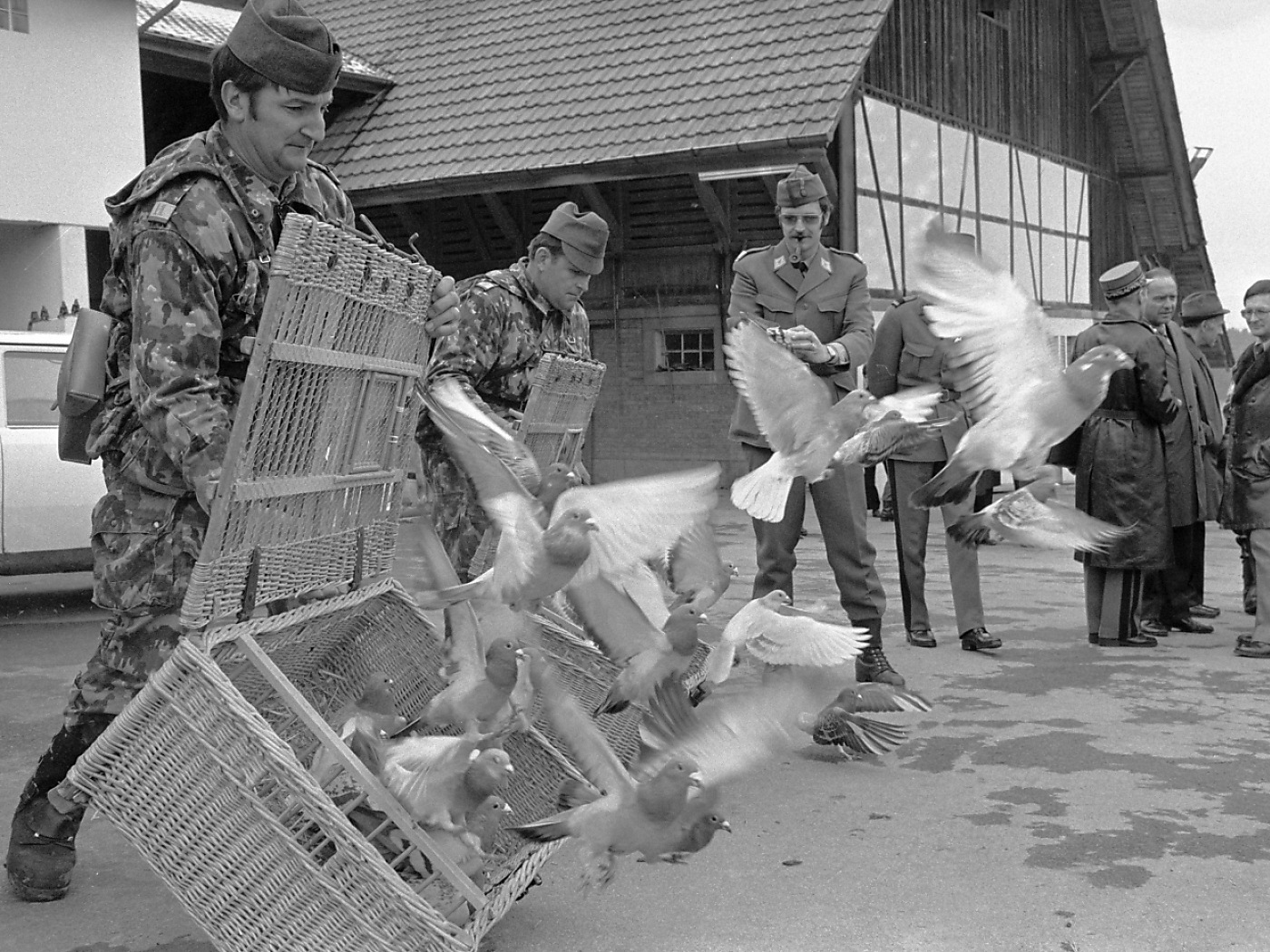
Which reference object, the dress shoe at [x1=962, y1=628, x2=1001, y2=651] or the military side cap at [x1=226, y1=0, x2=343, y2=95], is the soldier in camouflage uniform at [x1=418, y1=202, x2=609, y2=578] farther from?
the dress shoe at [x1=962, y1=628, x2=1001, y2=651]

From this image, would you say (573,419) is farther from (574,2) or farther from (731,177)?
(574,2)

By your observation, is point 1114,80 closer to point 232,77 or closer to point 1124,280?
point 1124,280

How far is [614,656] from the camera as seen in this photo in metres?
3.93

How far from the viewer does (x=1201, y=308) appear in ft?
31.9

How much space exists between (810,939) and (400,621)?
53.5 inches

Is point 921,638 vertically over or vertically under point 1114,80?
under

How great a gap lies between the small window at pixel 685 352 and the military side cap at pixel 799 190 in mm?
11442

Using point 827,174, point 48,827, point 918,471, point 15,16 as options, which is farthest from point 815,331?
point 15,16

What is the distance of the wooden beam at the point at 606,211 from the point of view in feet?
53.6

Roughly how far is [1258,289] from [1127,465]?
1479 mm

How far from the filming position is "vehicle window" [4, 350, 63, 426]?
26.7 feet

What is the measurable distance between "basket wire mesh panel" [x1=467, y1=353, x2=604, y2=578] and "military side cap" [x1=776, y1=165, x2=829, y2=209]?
1224 mm

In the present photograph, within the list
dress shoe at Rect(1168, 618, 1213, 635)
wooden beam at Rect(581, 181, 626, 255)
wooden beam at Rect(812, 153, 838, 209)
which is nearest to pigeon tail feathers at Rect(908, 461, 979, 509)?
dress shoe at Rect(1168, 618, 1213, 635)

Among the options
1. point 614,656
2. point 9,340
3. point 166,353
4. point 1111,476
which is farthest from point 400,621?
point 9,340
